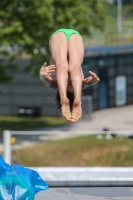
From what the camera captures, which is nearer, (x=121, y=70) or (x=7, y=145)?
(x=7, y=145)

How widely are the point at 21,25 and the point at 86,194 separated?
14.1 m

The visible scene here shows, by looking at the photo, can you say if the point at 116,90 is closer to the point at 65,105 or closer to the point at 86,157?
the point at 86,157

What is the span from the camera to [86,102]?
2975 centimetres

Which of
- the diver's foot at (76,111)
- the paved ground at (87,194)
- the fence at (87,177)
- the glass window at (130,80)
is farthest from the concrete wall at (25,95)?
the diver's foot at (76,111)

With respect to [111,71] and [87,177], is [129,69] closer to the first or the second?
[111,71]

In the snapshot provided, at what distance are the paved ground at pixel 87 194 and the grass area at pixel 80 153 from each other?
9.45 m

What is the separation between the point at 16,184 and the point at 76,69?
1949mm

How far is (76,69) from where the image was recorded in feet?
28.5

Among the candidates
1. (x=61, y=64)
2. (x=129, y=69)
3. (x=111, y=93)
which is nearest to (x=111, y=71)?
(x=111, y=93)

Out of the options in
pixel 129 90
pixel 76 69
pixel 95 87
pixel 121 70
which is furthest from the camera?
pixel 129 90

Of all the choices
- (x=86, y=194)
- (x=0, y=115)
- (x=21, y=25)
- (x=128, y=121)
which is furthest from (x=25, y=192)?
(x=0, y=115)

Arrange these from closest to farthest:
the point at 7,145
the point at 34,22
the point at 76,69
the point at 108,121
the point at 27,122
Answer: the point at 76,69
the point at 7,145
the point at 34,22
the point at 27,122
the point at 108,121

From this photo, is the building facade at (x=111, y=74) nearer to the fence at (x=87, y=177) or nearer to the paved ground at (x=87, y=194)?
the fence at (x=87, y=177)

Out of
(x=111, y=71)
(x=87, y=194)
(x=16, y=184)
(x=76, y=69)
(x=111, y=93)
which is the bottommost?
(x=87, y=194)
